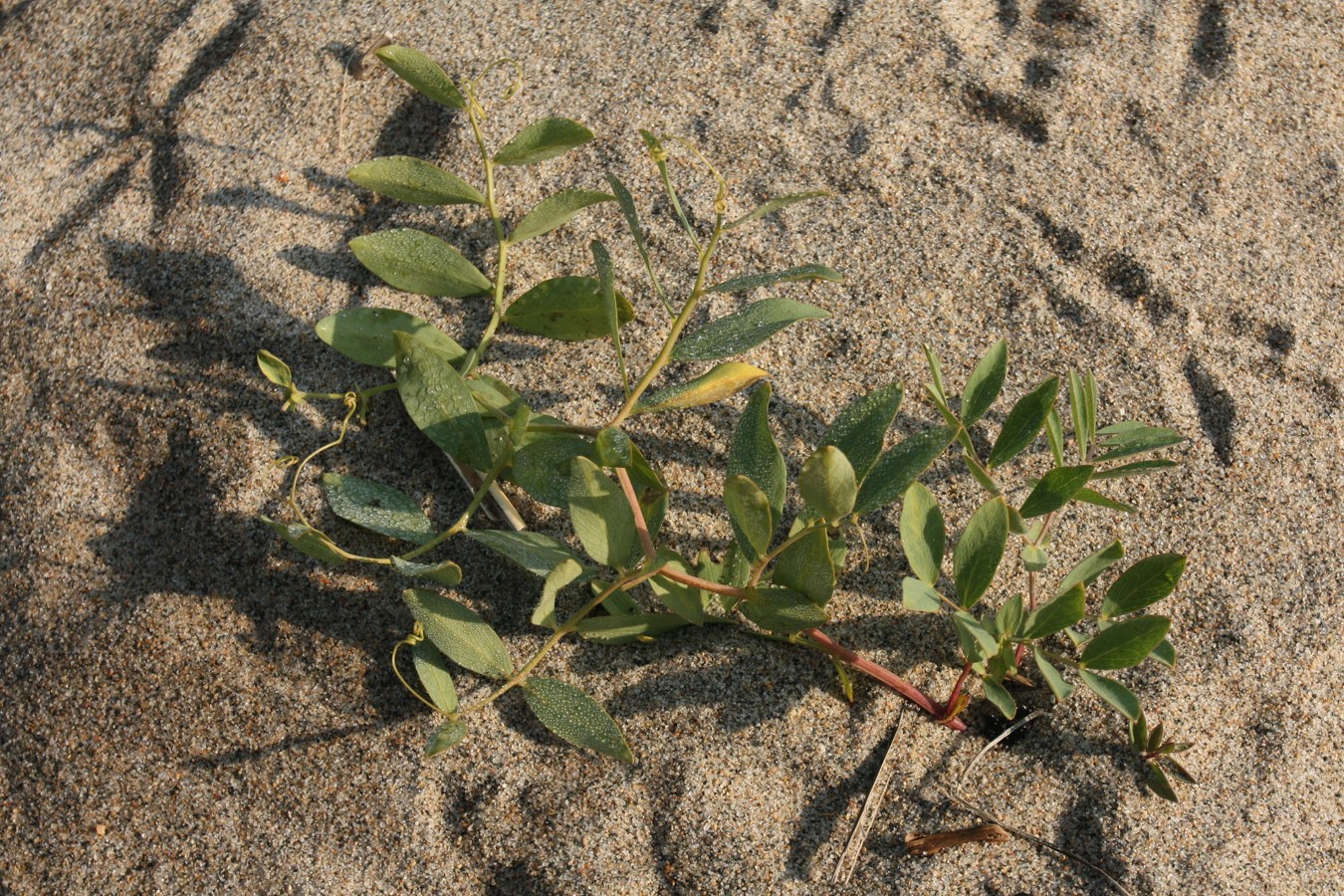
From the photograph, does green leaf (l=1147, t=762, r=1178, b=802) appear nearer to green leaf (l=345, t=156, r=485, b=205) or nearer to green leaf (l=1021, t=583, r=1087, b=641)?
green leaf (l=1021, t=583, r=1087, b=641)

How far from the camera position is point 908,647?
124 centimetres

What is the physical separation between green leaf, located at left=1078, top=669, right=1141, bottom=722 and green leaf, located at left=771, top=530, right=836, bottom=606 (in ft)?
0.88

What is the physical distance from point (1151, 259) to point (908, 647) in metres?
0.62

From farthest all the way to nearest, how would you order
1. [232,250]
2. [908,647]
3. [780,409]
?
[232,250] → [780,409] → [908,647]

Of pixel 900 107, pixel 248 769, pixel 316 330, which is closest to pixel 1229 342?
pixel 900 107

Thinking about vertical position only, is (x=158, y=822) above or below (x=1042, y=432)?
below

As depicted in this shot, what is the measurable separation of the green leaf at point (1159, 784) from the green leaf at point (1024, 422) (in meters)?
0.35

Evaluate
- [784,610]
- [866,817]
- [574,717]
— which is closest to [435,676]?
[574,717]

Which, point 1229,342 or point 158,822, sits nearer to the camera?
point 158,822

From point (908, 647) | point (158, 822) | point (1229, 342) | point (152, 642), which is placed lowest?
point (158, 822)

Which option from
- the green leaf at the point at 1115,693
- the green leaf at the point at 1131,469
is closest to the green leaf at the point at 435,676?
the green leaf at the point at 1115,693

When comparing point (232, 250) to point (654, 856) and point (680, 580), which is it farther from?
point (654, 856)

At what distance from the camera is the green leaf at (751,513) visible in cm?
100

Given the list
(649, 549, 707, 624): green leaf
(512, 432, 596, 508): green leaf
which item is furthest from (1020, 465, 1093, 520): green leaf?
(512, 432, 596, 508): green leaf
